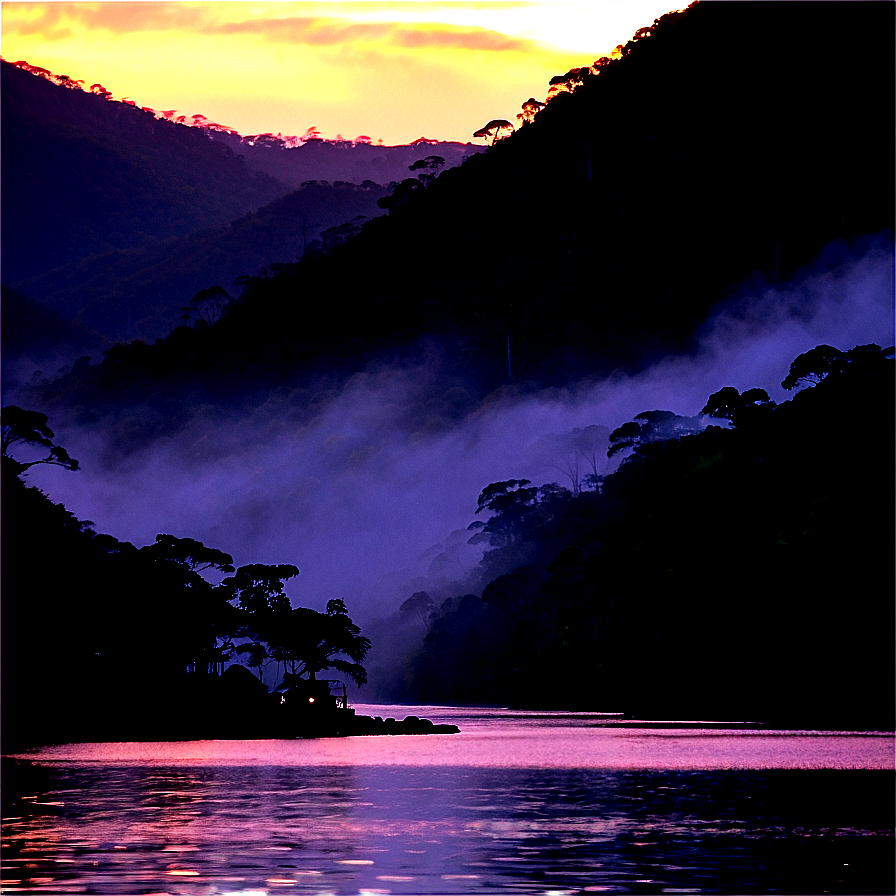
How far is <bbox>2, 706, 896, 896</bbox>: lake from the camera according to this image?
23.4m

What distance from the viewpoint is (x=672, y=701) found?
360ft

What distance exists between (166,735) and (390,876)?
65270 millimetres

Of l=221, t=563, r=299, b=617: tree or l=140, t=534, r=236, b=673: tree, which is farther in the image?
l=221, t=563, r=299, b=617: tree

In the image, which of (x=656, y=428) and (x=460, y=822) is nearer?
(x=460, y=822)

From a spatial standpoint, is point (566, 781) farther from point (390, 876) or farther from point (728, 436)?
point (728, 436)

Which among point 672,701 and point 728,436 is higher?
point 728,436

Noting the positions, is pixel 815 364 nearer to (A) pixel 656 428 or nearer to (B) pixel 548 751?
(A) pixel 656 428

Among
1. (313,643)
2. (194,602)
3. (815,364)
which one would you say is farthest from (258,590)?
(815,364)

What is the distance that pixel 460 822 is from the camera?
32875 mm

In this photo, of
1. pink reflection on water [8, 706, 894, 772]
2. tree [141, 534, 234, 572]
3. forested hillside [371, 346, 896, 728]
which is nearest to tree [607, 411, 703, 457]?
forested hillside [371, 346, 896, 728]

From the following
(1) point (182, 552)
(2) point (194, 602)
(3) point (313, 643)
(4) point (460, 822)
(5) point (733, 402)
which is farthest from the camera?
(5) point (733, 402)

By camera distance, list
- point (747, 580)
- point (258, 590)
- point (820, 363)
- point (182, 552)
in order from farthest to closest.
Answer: point (820, 363) < point (182, 552) < point (258, 590) < point (747, 580)

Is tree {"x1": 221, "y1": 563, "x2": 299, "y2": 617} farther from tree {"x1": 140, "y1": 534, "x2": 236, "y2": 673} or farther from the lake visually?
the lake

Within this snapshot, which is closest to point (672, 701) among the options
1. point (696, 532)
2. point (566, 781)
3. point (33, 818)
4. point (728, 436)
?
point (696, 532)
